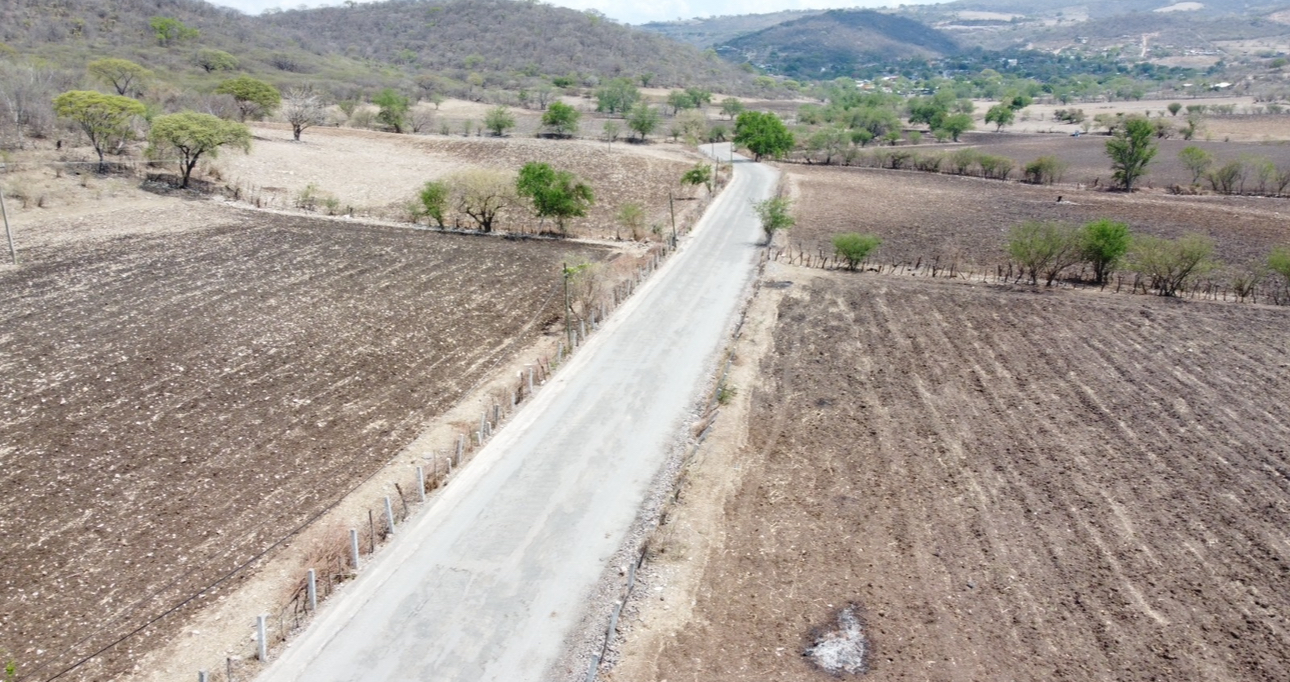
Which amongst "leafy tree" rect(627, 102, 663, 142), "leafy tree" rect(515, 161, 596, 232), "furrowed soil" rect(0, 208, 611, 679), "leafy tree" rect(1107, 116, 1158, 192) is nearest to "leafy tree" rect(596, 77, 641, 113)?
"leafy tree" rect(627, 102, 663, 142)

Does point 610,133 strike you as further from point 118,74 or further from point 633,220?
point 118,74

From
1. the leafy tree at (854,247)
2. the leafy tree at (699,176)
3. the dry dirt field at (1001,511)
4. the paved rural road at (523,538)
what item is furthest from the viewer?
the leafy tree at (699,176)

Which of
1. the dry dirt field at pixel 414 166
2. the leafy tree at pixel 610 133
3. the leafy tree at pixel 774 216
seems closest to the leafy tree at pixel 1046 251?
the leafy tree at pixel 774 216

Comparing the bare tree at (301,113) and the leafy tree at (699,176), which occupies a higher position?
the bare tree at (301,113)

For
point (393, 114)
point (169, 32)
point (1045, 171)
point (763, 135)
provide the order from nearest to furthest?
point (1045, 171)
point (763, 135)
point (393, 114)
point (169, 32)

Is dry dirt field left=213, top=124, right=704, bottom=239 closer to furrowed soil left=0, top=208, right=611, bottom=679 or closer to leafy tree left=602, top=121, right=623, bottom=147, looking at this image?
leafy tree left=602, top=121, right=623, bottom=147

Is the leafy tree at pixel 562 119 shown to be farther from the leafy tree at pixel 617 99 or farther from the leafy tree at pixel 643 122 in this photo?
the leafy tree at pixel 617 99

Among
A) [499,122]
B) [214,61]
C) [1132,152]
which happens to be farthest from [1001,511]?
[214,61]

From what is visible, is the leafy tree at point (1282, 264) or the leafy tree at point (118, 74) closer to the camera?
the leafy tree at point (1282, 264)
